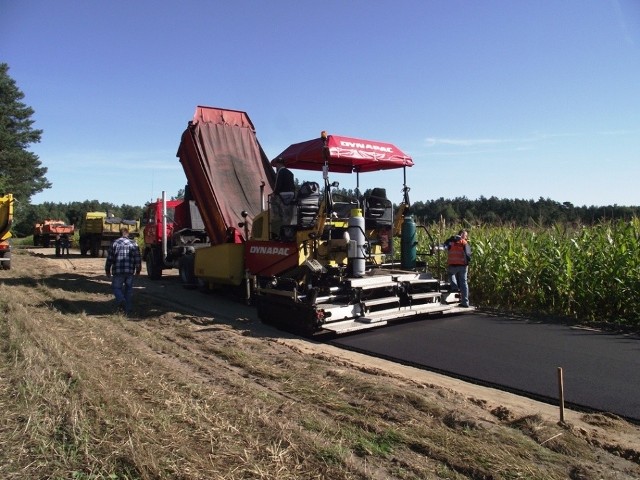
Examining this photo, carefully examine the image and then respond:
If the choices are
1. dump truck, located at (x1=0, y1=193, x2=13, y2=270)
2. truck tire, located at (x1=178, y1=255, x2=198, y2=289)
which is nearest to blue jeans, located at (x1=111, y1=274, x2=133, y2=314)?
truck tire, located at (x1=178, y1=255, x2=198, y2=289)

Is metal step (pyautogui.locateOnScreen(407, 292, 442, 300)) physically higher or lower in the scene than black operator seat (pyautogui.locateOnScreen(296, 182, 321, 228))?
lower

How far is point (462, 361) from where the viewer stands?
6.59 m

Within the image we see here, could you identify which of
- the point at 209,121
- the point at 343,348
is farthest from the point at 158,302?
the point at 343,348

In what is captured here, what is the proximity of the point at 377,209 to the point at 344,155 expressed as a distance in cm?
139

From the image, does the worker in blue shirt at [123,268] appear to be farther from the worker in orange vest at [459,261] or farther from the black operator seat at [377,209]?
the worker in orange vest at [459,261]

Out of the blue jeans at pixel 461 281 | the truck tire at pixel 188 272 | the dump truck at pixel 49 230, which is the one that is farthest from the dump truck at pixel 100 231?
the blue jeans at pixel 461 281

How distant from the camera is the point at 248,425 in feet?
13.6

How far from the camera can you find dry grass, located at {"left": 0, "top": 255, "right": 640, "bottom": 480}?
11.4 ft

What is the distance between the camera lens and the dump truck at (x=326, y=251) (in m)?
8.22

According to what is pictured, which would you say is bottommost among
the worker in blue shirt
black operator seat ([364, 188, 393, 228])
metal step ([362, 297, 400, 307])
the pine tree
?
metal step ([362, 297, 400, 307])

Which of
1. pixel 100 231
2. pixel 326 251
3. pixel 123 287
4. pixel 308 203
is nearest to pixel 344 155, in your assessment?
pixel 308 203

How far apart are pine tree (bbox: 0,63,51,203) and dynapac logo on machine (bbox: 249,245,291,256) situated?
3600 cm

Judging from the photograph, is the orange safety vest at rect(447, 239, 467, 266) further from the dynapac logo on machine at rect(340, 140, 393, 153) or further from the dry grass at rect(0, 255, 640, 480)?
the dry grass at rect(0, 255, 640, 480)

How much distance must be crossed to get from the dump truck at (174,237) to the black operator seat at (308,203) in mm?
5374
